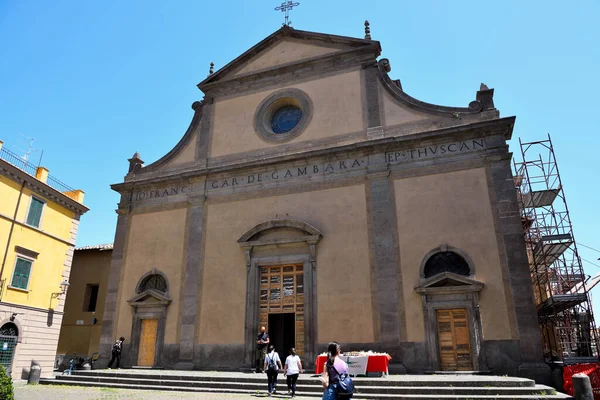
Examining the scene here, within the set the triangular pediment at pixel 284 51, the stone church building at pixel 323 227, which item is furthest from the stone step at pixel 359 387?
the triangular pediment at pixel 284 51

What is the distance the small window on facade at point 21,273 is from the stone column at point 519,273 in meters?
18.5

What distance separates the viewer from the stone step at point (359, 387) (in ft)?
33.9

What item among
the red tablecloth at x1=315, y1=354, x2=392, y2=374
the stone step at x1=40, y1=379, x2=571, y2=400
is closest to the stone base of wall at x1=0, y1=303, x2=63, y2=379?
the stone step at x1=40, y1=379, x2=571, y2=400

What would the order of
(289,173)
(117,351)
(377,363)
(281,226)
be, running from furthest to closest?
1. (289,173)
2. (117,351)
3. (281,226)
4. (377,363)

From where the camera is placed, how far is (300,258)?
651 inches

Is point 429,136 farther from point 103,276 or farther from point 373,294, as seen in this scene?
point 103,276

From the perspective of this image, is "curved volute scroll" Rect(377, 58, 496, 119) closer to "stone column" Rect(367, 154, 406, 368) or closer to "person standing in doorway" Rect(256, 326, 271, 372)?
"stone column" Rect(367, 154, 406, 368)

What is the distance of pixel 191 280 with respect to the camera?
57.9 feet

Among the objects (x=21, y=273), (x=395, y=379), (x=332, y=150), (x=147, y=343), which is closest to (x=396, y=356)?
(x=395, y=379)

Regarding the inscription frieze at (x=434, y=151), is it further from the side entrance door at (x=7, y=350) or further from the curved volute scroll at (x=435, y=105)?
the side entrance door at (x=7, y=350)

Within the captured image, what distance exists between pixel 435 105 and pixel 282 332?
10.8m

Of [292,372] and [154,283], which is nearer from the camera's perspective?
[292,372]

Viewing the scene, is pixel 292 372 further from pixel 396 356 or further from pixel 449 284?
pixel 449 284

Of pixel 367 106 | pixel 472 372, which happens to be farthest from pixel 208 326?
pixel 367 106
